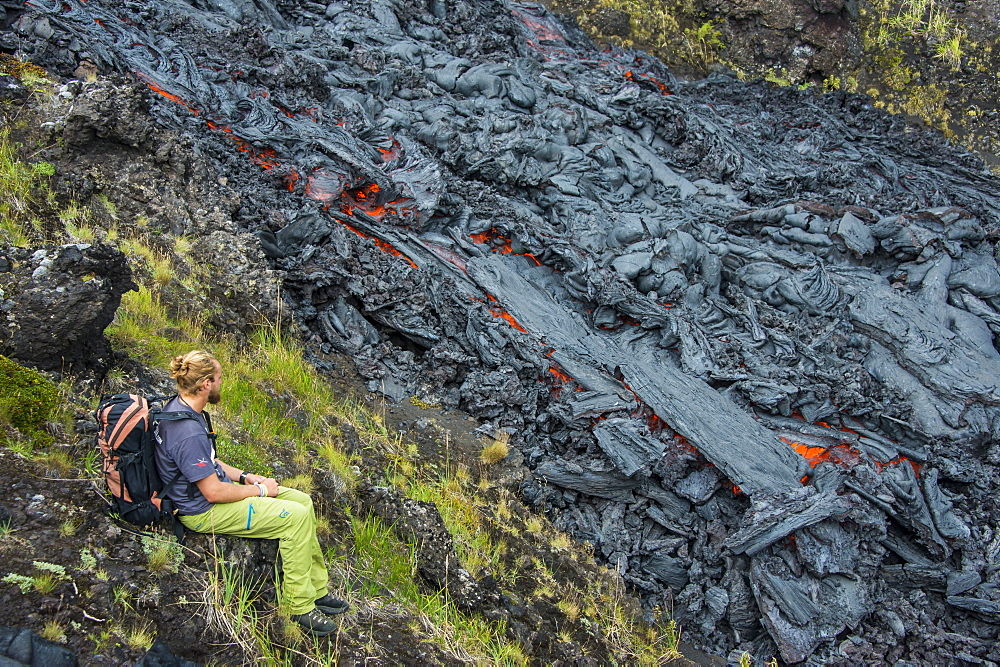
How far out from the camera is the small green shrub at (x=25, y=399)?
13.6 ft

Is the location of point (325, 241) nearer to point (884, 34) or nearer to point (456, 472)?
point (456, 472)

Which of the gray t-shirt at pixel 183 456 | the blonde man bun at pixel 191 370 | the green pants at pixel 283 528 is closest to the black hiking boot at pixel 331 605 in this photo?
the green pants at pixel 283 528

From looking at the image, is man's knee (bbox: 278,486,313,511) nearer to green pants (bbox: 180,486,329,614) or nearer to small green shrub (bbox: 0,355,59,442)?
green pants (bbox: 180,486,329,614)

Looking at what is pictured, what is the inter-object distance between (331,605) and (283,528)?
68 centimetres

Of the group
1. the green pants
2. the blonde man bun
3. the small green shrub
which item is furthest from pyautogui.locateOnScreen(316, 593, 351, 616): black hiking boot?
the small green shrub

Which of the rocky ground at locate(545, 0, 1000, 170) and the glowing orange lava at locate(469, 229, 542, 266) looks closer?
the glowing orange lava at locate(469, 229, 542, 266)

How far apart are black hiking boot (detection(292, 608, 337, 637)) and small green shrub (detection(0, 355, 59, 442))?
2100 millimetres

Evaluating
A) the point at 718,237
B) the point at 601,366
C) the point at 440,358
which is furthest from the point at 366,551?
the point at 718,237

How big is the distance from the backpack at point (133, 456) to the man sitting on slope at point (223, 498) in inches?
2.1

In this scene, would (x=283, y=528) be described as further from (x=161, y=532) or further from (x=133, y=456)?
(x=133, y=456)

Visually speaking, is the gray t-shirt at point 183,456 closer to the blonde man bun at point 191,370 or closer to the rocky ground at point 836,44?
the blonde man bun at point 191,370

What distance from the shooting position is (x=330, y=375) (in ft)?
23.7

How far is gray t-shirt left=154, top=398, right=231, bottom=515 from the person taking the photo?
3510mm

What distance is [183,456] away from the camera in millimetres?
3506
